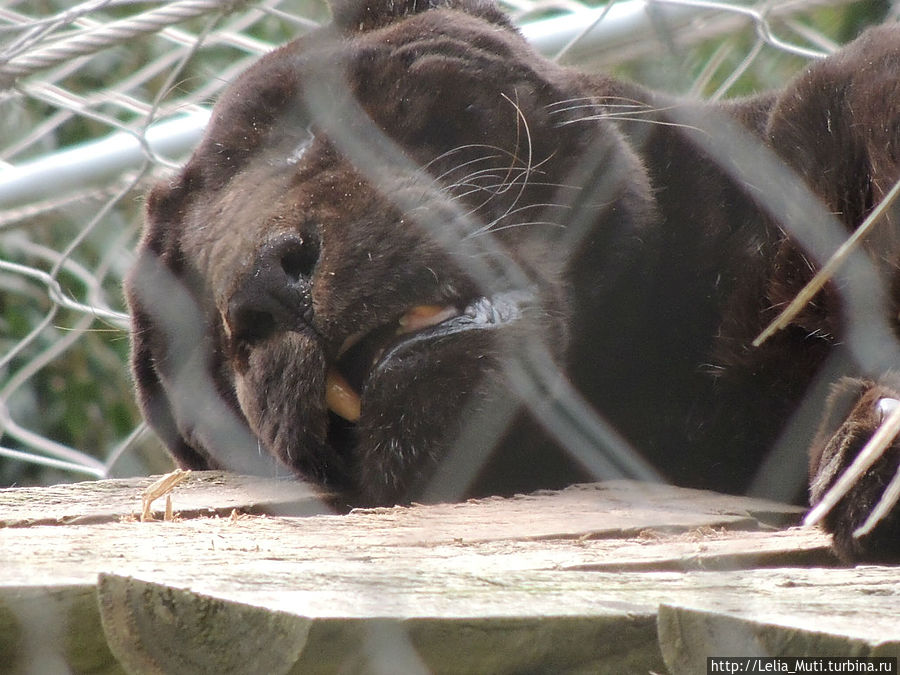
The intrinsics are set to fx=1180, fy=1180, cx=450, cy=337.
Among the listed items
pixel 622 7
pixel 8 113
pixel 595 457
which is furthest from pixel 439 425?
pixel 8 113

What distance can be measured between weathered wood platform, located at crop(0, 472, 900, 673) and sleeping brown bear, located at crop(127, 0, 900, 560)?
264 mm

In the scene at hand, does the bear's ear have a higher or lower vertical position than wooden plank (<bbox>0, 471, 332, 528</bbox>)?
higher

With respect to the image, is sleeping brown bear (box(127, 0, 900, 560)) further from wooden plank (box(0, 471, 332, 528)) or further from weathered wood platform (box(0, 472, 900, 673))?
weathered wood platform (box(0, 472, 900, 673))

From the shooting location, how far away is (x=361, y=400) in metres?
1.30

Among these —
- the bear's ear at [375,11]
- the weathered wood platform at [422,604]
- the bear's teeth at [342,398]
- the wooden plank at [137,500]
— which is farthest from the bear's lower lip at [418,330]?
the bear's ear at [375,11]

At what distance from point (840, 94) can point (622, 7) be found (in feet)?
3.37

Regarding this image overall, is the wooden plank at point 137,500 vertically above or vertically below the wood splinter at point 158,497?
below

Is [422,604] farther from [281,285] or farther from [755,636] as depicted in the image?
[281,285]

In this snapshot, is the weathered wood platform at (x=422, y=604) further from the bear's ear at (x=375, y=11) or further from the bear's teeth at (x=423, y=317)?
the bear's ear at (x=375, y=11)

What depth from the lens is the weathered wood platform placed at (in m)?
0.63

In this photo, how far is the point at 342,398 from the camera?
52.4 inches

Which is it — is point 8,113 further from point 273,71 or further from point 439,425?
point 439,425

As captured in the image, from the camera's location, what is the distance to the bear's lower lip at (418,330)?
1278 millimetres

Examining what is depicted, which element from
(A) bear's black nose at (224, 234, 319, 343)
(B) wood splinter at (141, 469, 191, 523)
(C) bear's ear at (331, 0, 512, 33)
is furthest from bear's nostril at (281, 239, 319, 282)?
(C) bear's ear at (331, 0, 512, 33)
